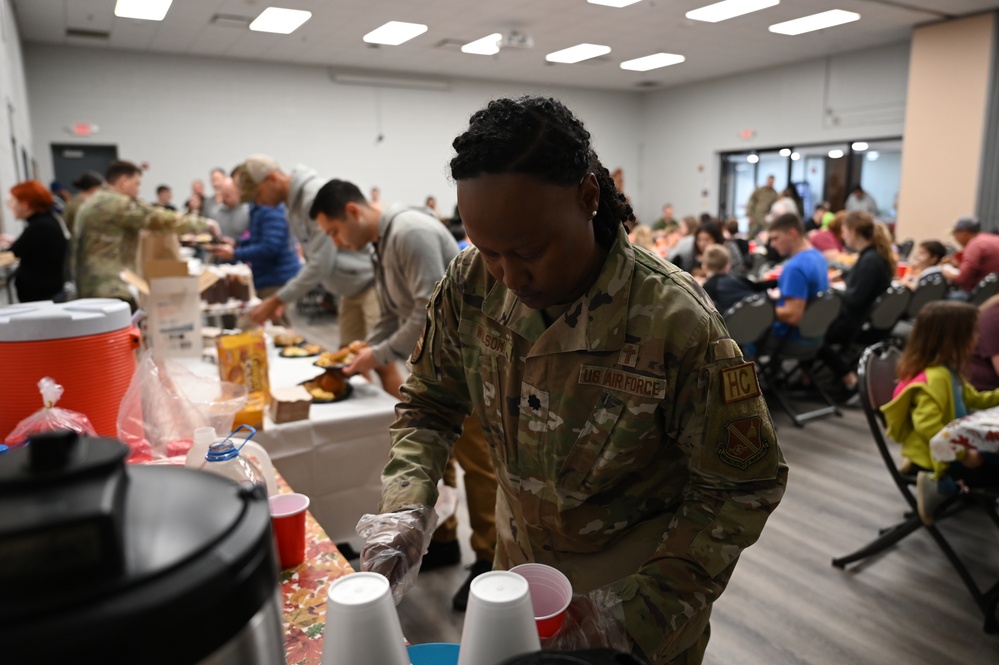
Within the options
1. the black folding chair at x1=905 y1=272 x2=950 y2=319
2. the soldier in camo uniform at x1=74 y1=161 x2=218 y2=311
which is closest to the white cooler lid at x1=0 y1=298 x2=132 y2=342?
the soldier in camo uniform at x1=74 y1=161 x2=218 y2=311

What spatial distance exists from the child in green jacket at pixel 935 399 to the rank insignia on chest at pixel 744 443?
6.24ft

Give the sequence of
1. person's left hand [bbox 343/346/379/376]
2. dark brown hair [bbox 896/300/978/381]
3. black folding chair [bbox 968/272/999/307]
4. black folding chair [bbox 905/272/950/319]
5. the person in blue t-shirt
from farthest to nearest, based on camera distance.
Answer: black folding chair [bbox 905/272/950/319] < black folding chair [bbox 968/272/999/307] < the person in blue t-shirt < dark brown hair [bbox 896/300/978/381] < person's left hand [bbox 343/346/379/376]

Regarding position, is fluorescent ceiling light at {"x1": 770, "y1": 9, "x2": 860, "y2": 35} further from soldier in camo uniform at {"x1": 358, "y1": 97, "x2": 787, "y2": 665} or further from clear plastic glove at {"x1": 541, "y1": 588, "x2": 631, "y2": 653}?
clear plastic glove at {"x1": 541, "y1": 588, "x2": 631, "y2": 653}

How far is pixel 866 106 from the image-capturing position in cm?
1066

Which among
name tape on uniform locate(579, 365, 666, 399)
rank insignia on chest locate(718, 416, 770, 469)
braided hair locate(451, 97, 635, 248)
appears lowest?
rank insignia on chest locate(718, 416, 770, 469)

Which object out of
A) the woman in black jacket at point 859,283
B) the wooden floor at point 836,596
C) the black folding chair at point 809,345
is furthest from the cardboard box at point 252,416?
the woman in black jacket at point 859,283

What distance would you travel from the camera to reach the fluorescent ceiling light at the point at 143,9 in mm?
7556

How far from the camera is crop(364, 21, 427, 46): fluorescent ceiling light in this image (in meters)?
8.84

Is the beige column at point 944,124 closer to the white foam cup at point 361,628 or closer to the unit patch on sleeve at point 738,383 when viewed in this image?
the unit patch on sleeve at point 738,383

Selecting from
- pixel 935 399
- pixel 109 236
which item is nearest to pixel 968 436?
pixel 935 399

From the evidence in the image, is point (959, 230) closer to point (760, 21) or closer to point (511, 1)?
point (760, 21)

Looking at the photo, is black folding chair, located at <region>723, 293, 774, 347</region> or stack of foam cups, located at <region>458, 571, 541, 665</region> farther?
black folding chair, located at <region>723, 293, 774, 347</region>

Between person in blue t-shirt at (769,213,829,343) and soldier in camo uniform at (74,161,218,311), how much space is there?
361 centimetres

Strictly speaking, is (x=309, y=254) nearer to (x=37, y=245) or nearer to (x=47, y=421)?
(x=37, y=245)
